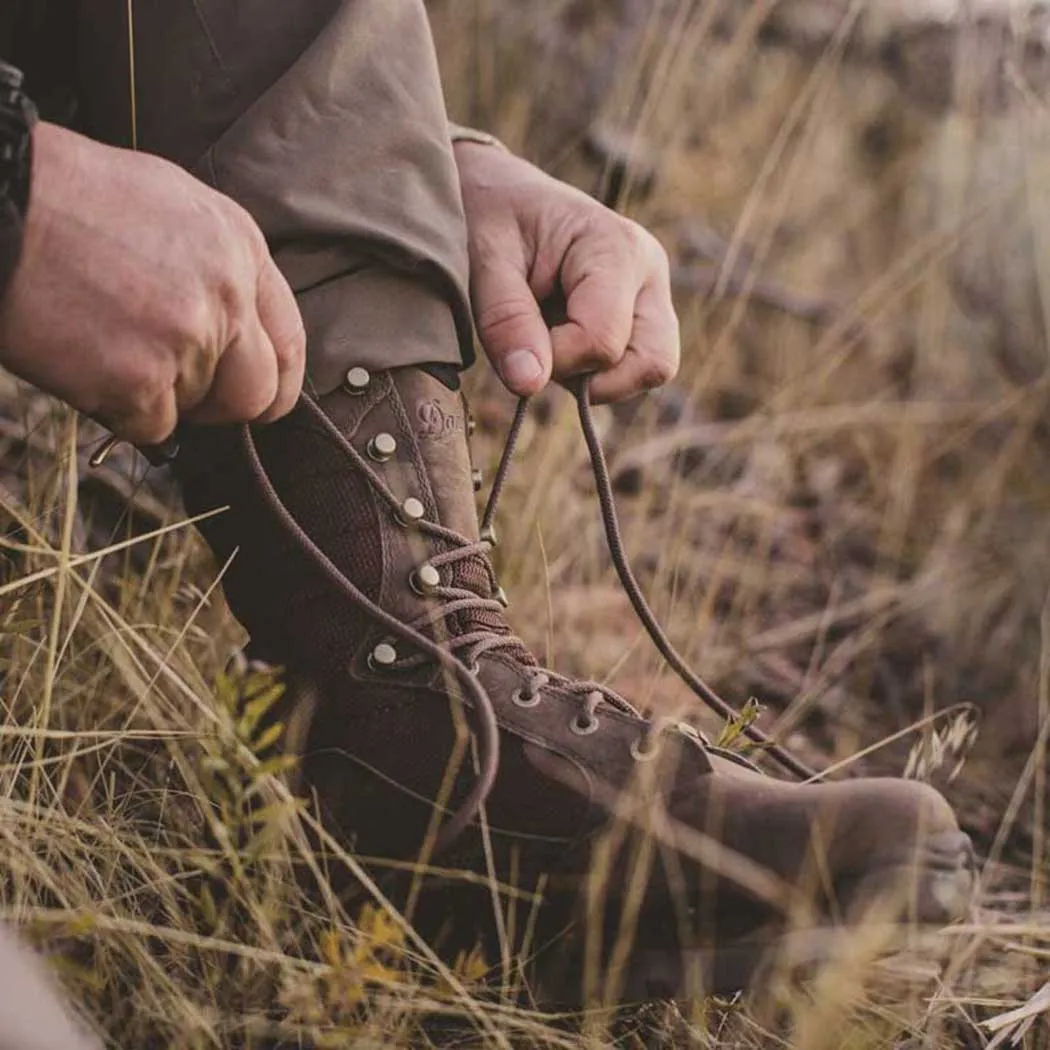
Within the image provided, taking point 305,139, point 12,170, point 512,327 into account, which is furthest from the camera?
point 512,327

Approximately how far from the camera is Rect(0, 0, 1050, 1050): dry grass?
3.57ft

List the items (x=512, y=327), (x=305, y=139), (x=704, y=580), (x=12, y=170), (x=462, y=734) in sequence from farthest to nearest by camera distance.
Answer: (x=704, y=580), (x=512, y=327), (x=305, y=139), (x=462, y=734), (x=12, y=170)

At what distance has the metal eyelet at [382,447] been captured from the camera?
1.26 m

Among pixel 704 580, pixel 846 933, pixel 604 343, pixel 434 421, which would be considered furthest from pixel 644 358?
pixel 704 580

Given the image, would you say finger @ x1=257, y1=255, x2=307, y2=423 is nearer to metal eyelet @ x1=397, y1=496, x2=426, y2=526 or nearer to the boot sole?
metal eyelet @ x1=397, y1=496, x2=426, y2=526

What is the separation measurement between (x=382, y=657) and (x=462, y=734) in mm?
117

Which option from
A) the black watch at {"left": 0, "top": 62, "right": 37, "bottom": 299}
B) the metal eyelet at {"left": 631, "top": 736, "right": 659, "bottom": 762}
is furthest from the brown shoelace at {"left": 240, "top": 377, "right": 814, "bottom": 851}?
the black watch at {"left": 0, "top": 62, "right": 37, "bottom": 299}

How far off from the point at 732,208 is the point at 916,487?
0.92 meters

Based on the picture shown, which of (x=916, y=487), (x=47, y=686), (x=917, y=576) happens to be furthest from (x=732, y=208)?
(x=47, y=686)

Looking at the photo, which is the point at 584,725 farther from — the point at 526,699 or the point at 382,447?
the point at 382,447

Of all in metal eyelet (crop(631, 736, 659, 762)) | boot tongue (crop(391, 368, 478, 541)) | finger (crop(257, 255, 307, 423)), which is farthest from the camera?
boot tongue (crop(391, 368, 478, 541))

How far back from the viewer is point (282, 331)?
108 cm

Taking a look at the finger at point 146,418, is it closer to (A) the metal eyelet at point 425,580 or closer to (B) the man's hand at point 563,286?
(A) the metal eyelet at point 425,580

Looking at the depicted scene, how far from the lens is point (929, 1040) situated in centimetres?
116
